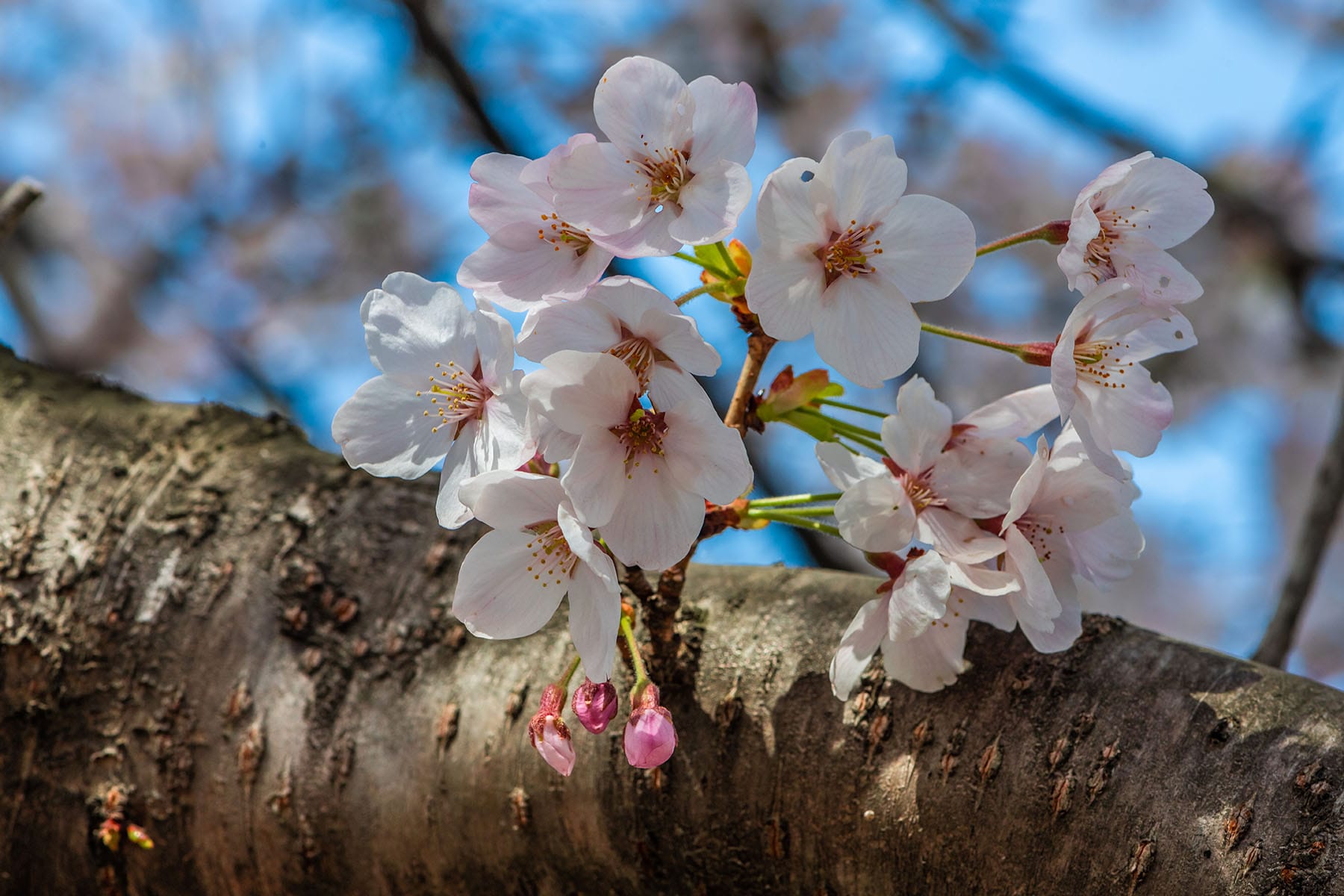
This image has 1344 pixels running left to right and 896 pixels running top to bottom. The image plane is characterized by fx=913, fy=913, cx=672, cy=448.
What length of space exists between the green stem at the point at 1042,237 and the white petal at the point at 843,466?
0.74ft

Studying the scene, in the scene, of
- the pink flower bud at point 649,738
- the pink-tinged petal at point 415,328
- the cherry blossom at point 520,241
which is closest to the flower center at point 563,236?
the cherry blossom at point 520,241

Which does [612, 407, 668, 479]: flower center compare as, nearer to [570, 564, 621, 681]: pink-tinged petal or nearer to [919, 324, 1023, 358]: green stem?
[570, 564, 621, 681]: pink-tinged petal

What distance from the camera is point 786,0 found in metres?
5.86

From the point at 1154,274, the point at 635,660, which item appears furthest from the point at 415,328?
the point at 1154,274

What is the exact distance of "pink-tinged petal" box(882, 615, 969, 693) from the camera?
2.88ft

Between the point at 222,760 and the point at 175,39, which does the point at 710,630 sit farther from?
the point at 175,39

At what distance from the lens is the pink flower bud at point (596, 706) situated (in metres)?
0.80

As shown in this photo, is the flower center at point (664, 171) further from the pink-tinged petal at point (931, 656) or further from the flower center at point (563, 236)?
the pink-tinged petal at point (931, 656)

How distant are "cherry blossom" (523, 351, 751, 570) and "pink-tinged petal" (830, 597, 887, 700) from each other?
7.4 inches

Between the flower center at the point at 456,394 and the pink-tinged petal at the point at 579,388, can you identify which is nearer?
the pink-tinged petal at the point at 579,388

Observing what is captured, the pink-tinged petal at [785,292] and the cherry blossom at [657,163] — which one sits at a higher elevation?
the cherry blossom at [657,163]

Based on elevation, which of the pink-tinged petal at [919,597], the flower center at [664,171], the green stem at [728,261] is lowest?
the pink-tinged petal at [919,597]

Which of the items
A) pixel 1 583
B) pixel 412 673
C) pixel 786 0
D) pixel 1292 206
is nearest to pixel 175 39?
pixel 786 0

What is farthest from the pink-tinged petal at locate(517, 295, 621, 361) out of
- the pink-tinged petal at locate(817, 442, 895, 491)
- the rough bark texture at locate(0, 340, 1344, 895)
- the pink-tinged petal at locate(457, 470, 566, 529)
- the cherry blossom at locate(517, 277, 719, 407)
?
the rough bark texture at locate(0, 340, 1344, 895)
